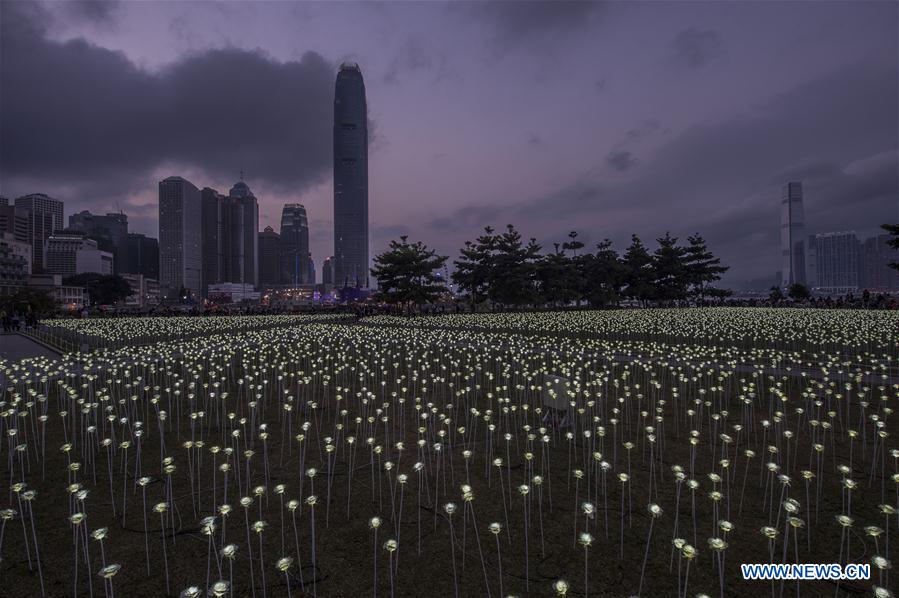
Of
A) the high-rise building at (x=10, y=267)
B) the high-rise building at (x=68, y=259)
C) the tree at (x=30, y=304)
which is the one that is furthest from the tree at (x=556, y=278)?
the high-rise building at (x=68, y=259)

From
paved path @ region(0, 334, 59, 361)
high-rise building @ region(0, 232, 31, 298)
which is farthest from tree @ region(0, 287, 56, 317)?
high-rise building @ region(0, 232, 31, 298)

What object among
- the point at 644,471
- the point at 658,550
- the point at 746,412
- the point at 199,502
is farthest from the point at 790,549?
the point at 199,502

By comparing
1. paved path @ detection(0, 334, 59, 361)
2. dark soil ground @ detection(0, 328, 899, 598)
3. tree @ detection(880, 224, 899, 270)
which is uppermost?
tree @ detection(880, 224, 899, 270)

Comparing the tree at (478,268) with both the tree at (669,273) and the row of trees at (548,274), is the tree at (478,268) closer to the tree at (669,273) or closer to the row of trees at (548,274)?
the row of trees at (548,274)

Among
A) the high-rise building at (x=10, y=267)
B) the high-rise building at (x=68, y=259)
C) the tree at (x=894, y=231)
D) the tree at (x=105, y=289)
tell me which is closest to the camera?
the tree at (x=894, y=231)

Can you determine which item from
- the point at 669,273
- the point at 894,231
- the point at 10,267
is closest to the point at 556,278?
the point at 669,273

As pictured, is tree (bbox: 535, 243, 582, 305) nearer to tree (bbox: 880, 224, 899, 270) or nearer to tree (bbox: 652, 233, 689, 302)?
tree (bbox: 652, 233, 689, 302)

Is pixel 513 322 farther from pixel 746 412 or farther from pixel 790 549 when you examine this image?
pixel 790 549
